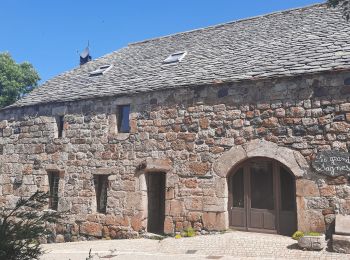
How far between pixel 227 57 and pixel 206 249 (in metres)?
5.22

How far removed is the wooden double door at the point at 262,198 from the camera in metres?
7.06

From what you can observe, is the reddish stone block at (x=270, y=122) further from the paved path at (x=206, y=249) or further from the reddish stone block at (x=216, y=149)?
the paved path at (x=206, y=249)

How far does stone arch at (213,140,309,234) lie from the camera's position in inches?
261

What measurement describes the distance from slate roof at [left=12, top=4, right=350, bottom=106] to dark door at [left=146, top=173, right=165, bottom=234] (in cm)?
238

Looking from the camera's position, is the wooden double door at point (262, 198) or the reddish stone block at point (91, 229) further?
the reddish stone block at point (91, 229)

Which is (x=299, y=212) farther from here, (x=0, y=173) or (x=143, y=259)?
(x=0, y=173)

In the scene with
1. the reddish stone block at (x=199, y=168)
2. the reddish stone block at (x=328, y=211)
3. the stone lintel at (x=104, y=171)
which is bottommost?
the reddish stone block at (x=328, y=211)

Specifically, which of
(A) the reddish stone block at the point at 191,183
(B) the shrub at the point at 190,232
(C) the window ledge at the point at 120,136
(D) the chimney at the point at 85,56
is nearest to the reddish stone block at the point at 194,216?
(B) the shrub at the point at 190,232

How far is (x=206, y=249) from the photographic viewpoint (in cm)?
628

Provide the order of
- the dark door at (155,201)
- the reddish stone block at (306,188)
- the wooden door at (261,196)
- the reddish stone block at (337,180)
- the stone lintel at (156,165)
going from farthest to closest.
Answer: the dark door at (155,201) → the stone lintel at (156,165) → the wooden door at (261,196) → the reddish stone block at (306,188) → the reddish stone block at (337,180)

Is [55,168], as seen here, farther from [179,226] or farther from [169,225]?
[179,226]

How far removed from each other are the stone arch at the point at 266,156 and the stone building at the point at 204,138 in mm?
22

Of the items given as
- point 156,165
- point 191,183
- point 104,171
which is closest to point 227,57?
point 156,165

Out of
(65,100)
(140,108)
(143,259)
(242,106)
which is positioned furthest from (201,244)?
(65,100)
